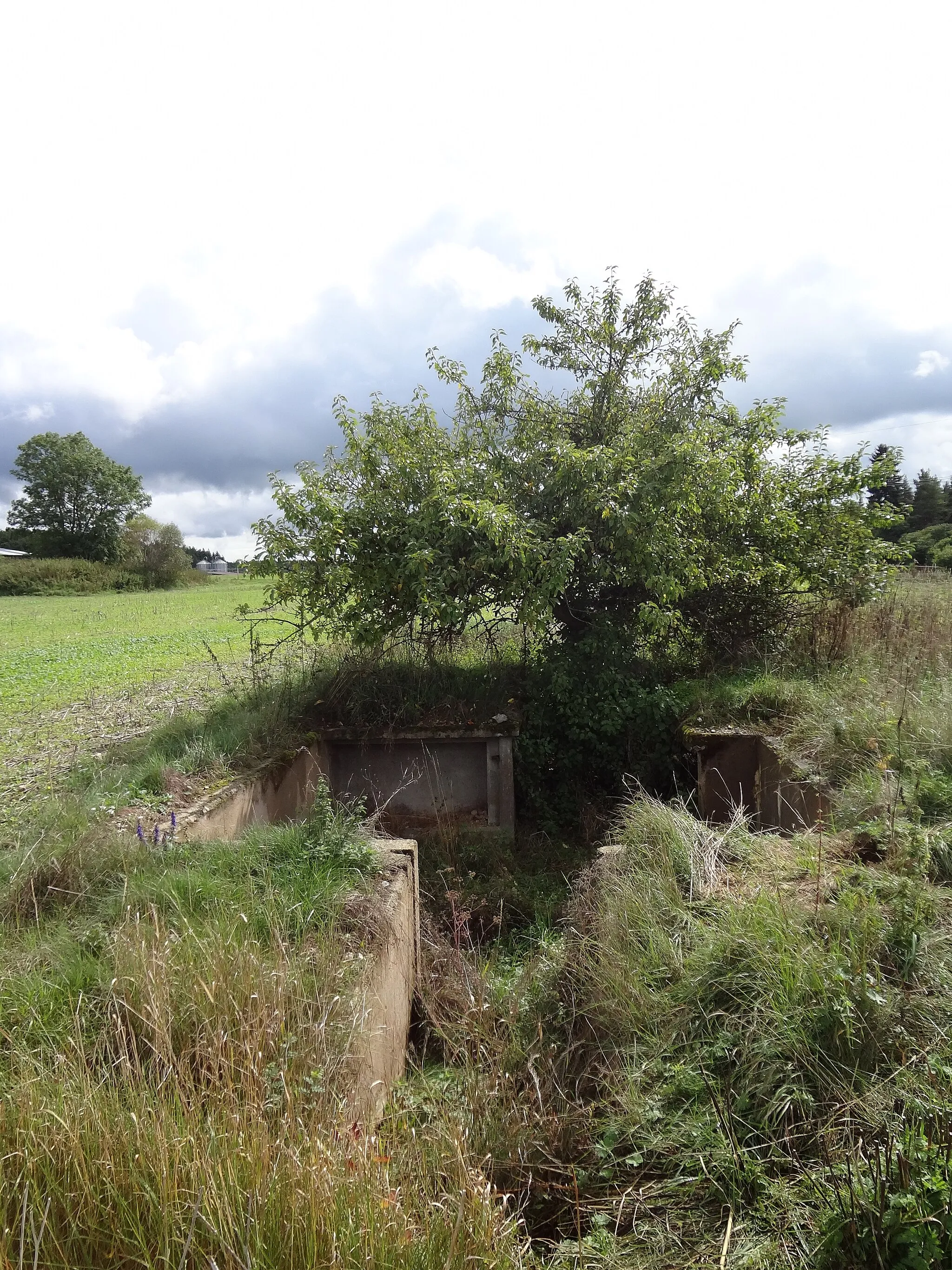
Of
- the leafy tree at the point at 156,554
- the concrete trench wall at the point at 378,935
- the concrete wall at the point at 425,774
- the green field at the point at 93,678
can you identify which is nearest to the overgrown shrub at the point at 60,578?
the leafy tree at the point at 156,554

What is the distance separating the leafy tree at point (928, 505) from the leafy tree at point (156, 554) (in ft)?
160

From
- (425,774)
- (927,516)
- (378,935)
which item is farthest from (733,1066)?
(927,516)

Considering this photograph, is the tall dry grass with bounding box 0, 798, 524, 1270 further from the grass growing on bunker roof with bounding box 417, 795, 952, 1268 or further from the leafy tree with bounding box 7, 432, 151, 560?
the leafy tree with bounding box 7, 432, 151, 560

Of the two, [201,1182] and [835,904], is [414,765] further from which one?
[201,1182]

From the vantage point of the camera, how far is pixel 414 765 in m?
8.05

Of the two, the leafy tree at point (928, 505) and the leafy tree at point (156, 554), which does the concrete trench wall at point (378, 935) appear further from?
the leafy tree at point (156, 554)

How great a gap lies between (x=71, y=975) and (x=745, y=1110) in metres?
2.81

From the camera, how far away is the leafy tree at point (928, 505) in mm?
37750

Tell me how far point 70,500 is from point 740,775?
209ft

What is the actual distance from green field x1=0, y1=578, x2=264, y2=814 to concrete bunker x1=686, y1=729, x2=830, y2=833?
593cm

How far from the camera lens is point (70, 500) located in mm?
57438

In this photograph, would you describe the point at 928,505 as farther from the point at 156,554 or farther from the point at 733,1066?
the point at 156,554

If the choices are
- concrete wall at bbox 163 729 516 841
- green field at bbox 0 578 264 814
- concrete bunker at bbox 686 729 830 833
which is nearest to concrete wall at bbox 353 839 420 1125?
concrete wall at bbox 163 729 516 841

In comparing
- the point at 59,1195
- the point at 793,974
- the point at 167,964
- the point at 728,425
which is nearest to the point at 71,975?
the point at 167,964
